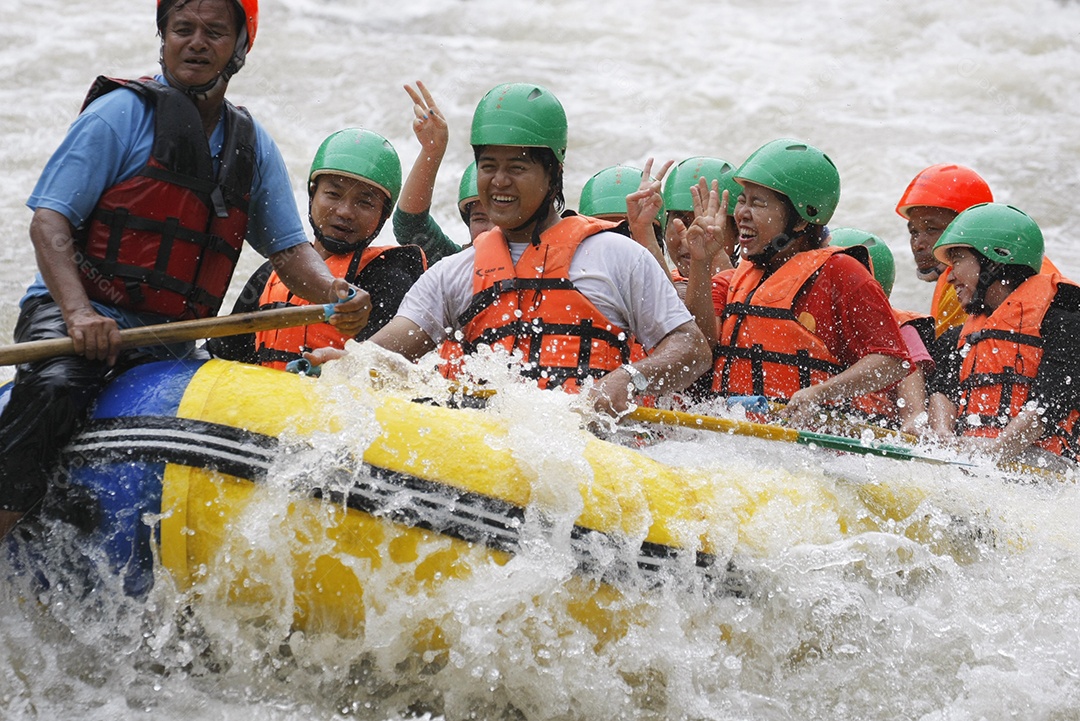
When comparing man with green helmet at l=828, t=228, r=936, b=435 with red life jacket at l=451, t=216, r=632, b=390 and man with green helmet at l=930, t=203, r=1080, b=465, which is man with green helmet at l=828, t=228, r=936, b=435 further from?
red life jacket at l=451, t=216, r=632, b=390

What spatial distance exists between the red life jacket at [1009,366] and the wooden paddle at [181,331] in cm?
296

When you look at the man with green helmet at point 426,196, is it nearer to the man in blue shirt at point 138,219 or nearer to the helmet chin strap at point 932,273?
the man in blue shirt at point 138,219

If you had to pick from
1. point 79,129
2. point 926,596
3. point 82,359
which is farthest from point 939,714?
point 79,129

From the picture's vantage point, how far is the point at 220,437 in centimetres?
298

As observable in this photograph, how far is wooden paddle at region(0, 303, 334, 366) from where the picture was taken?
293 centimetres

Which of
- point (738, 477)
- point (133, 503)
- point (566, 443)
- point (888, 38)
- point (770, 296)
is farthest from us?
point (888, 38)

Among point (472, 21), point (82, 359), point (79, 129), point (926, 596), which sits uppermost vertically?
point (472, 21)

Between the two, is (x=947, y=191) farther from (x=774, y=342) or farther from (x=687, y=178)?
(x=774, y=342)

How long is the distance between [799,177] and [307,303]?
6.34 ft

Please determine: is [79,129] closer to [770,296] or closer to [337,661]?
[337,661]

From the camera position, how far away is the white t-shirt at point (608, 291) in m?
3.78

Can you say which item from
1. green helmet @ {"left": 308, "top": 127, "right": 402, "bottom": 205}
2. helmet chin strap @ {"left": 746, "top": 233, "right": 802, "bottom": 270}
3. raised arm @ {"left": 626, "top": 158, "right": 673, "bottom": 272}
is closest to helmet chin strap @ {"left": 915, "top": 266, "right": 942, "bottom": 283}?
helmet chin strap @ {"left": 746, "top": 233, "right": 802, "bottom": 270}

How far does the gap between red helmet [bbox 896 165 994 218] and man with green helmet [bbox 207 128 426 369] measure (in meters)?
2.87

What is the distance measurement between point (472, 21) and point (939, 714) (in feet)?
51.0
